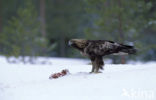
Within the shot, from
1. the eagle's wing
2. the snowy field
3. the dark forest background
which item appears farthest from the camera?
→ the dark forest background

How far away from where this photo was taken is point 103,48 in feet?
24.1

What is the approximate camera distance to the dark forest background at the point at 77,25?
17.6 metres

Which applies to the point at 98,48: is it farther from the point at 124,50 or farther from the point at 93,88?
the point at 93,88

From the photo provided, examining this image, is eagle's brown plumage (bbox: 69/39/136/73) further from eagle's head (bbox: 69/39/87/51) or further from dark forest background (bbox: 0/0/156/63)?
dark forest background (bbox: 0/0/156/63)

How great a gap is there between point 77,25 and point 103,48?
26.4 metres

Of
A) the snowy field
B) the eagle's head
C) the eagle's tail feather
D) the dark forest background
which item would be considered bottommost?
the snowy field

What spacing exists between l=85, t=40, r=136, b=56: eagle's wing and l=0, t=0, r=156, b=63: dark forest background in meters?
9.47

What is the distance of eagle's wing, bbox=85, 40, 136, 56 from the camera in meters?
7.36

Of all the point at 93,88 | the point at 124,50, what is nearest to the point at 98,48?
the point at 124,50

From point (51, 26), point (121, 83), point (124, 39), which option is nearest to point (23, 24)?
point (124, 39)

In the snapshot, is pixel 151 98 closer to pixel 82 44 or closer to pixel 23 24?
pixel 82 44

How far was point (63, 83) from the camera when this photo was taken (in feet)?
21.8

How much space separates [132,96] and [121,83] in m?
0.64

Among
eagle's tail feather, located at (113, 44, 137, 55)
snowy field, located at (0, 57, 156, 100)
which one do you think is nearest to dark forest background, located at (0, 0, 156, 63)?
eagle's tail feather, located at (113, 44, 137, 55)
